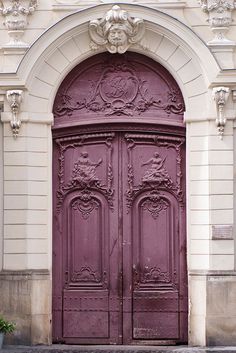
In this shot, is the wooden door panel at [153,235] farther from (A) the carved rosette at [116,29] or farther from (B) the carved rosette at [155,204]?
(A) the carved rosette at [116,29]

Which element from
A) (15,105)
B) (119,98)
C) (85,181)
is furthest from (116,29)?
(85,181)

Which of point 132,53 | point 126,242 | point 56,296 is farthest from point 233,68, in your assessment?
point 56,296

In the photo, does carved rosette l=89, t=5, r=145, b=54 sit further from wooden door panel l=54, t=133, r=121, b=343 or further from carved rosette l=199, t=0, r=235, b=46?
wooden door panel l=54, t=133, r=121, b=343

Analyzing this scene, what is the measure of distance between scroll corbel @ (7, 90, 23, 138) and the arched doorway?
625 mm

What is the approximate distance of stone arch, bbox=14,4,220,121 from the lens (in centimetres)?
1691

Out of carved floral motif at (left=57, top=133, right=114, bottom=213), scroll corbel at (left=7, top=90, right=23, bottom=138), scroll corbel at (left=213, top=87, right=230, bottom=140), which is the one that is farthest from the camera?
carved floral motif at (left=57, top=133, right=114, bottom=213)

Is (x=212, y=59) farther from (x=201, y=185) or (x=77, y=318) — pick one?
(x=77, y=318)

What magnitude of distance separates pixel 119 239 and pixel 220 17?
11.5 ft

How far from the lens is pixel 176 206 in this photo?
17.3 metres

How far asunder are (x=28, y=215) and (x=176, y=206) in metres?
2.17

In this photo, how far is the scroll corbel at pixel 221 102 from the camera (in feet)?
55.0

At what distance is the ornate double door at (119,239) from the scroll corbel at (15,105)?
2.37 feet

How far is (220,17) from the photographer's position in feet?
55.4

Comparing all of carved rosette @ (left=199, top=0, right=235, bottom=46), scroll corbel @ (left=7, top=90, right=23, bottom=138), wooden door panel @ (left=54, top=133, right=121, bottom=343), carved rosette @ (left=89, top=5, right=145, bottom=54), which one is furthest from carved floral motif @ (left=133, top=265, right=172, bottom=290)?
carved rosette @ (left=199, top=0, right=235, bottom=46)
